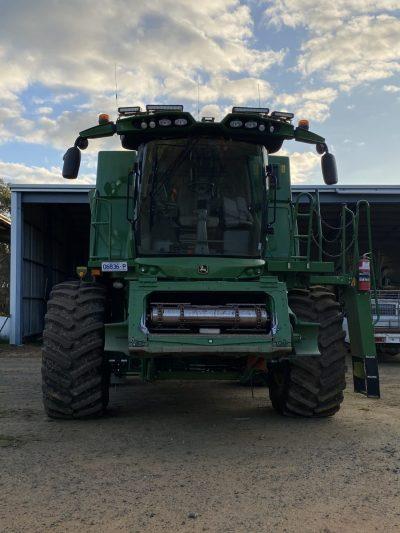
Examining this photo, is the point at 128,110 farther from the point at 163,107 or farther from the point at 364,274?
the point at 364,274

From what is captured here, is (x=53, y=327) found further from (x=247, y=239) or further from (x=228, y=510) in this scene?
(x=228, y=510)

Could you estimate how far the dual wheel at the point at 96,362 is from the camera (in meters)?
5.77

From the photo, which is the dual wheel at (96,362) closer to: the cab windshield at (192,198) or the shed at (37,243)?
the cab windshield at (192,198)

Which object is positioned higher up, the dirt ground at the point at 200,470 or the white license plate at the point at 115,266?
the white license plate at the point at 115,266

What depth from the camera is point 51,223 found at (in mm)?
20516

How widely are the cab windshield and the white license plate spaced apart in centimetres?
38

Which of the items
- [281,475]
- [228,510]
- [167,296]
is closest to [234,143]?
[167,296]

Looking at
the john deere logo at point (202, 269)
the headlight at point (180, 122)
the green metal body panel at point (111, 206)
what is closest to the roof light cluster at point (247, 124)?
the headlight at point (180, 122)

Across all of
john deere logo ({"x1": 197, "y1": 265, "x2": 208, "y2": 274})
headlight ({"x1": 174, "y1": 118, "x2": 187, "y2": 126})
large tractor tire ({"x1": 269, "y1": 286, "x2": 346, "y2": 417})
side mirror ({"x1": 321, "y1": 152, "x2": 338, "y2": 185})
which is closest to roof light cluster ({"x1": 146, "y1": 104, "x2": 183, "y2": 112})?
headlight ({"x1": 174, "y1": 118, "x2": 187, "y2": 126})

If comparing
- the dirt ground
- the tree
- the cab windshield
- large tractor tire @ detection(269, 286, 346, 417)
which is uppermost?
the tree

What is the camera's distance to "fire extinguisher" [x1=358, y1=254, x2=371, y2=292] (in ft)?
21.4

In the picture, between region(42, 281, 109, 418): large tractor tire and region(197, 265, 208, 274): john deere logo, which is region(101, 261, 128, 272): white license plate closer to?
region(42, 281, 109, 418): large tractor tire

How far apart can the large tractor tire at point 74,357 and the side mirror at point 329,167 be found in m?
3.01

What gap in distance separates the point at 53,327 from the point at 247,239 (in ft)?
7.52
